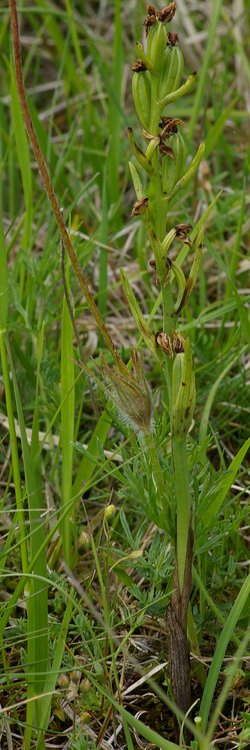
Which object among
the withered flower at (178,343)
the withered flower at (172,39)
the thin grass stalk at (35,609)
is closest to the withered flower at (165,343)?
the withered flower at (178,343)

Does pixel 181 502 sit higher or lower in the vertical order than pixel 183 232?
lower

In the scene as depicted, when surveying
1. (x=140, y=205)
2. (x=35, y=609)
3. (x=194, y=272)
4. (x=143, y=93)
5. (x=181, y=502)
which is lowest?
(x=35, y=609)

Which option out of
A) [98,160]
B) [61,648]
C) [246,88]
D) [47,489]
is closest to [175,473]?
[61,648]

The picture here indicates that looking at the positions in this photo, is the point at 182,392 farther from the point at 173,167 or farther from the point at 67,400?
the point at 67,400

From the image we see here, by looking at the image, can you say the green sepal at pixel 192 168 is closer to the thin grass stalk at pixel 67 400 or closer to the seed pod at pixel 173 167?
the seed pod at pixel 173 167

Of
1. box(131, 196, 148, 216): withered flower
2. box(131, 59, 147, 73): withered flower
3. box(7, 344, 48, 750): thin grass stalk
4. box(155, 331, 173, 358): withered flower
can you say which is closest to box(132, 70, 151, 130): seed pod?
box(131, 59, 147, 73): withered flower

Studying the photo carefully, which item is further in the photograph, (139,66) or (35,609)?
(35,609)

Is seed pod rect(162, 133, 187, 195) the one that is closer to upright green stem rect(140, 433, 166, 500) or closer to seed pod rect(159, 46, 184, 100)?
seed pod rect(159, 46, 184, 100)

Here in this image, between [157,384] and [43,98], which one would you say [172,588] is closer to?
[157,384]

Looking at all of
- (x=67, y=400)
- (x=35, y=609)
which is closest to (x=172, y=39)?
(x=67, y=400)
